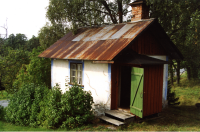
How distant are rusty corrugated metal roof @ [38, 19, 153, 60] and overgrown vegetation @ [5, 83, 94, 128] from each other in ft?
6.77

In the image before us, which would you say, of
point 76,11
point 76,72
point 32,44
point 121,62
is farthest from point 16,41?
A: point 121,62

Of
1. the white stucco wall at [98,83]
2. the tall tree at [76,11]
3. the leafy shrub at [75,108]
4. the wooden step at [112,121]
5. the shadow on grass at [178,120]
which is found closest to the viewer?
the wooden step at [112,121]

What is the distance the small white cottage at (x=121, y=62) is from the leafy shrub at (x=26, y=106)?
87.6 inches

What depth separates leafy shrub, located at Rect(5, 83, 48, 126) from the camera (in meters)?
8.05

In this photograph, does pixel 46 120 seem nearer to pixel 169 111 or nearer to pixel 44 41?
pixel 169 111

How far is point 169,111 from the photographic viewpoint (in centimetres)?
982

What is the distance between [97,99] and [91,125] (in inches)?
60.0

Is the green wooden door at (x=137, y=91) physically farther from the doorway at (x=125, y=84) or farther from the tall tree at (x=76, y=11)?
the tall tree at (x=76, y=11)

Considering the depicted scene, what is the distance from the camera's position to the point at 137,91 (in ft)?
23.3

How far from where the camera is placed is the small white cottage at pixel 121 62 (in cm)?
731

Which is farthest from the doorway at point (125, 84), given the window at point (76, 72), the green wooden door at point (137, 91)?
the green wooden door at point (137, 91)

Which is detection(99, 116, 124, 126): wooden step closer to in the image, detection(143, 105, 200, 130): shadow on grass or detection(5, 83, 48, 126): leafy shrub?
detection(143, 105, 200, 130): shadow on grass

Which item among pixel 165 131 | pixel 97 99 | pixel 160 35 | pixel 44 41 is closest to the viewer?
pixel 165 131

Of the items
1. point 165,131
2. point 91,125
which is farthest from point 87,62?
point 165,131
